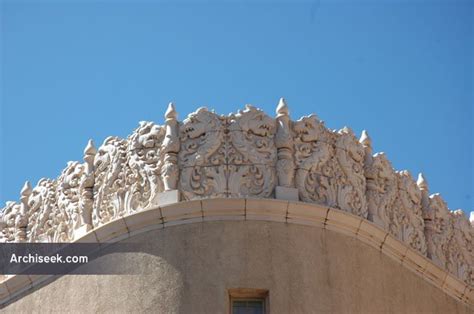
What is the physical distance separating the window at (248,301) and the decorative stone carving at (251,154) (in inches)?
62.8

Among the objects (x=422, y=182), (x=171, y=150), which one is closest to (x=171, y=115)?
(x=171, y=150)

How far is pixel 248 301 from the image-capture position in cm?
2161

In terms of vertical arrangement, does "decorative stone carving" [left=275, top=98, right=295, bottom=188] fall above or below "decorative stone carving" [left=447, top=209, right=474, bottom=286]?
above

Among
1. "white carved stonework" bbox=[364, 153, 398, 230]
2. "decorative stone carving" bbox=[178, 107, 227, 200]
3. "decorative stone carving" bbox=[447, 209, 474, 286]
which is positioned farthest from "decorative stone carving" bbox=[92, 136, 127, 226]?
"decorative stone carving" bbox=[447, 209, 474, 286]

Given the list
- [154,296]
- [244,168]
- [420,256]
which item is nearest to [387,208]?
[420,256]

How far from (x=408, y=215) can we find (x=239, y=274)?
146 inches

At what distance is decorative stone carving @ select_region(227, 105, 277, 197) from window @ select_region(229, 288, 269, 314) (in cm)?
159

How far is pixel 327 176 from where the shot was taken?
22.7m

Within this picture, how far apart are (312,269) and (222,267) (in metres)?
1.45

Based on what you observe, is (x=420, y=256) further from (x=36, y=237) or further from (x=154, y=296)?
(x=36, y=237)

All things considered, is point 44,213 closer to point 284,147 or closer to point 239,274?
point 239,274

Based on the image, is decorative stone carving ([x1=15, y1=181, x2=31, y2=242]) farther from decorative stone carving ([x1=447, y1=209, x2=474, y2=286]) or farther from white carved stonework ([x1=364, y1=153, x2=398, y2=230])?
decorative stone carving ([x1=447, y1=209, x2=474, y2=286])

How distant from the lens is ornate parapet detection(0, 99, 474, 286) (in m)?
22.3

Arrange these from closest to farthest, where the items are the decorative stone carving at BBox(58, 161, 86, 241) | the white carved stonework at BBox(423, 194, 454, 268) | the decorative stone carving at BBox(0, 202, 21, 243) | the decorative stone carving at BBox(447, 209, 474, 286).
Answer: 1. the decorative stone carving at BBox(58, 161, 86, 241)
2. the white carved stonework at BBox(423, 194, 454, 268)
3. the decorative stone carving at BBox(447, 209, 474, 286)
4. the decorative stone carving at BBox(0, 202, 21, 243)
